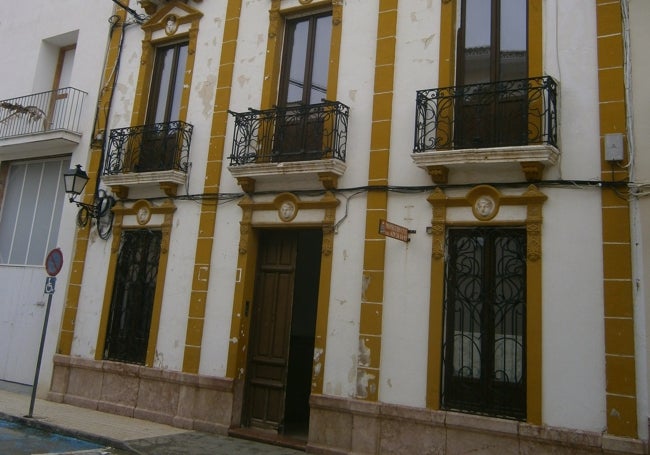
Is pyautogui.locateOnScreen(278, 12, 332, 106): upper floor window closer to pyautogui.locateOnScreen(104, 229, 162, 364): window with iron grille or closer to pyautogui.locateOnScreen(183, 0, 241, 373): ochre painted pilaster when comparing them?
pyautogui.locateOnScreen(183, 0, 241, 373): ochre painted pilaster

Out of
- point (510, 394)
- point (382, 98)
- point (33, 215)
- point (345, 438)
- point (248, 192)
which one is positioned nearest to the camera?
point (510, 394)

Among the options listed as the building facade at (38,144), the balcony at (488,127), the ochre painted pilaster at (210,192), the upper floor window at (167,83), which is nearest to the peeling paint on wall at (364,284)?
the balcony at (488,127)

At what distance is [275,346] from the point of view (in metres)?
9.04

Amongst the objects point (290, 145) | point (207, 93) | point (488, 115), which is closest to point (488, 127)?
point (488, 115)

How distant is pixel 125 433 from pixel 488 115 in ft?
22.0

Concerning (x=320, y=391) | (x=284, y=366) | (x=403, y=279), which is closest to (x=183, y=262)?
(x=284, y=366)

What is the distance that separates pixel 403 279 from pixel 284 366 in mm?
2401

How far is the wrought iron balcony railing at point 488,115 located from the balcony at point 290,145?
1.27 meters

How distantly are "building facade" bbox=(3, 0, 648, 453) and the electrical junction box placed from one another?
0.09 ft

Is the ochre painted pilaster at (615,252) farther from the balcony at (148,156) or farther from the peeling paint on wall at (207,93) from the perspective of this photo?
the balcony at (148,156)

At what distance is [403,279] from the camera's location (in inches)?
310

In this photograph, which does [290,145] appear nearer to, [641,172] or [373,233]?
[373,233]

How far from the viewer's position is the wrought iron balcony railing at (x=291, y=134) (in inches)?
340

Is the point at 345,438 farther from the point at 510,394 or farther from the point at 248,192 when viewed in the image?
the point at 248,192
